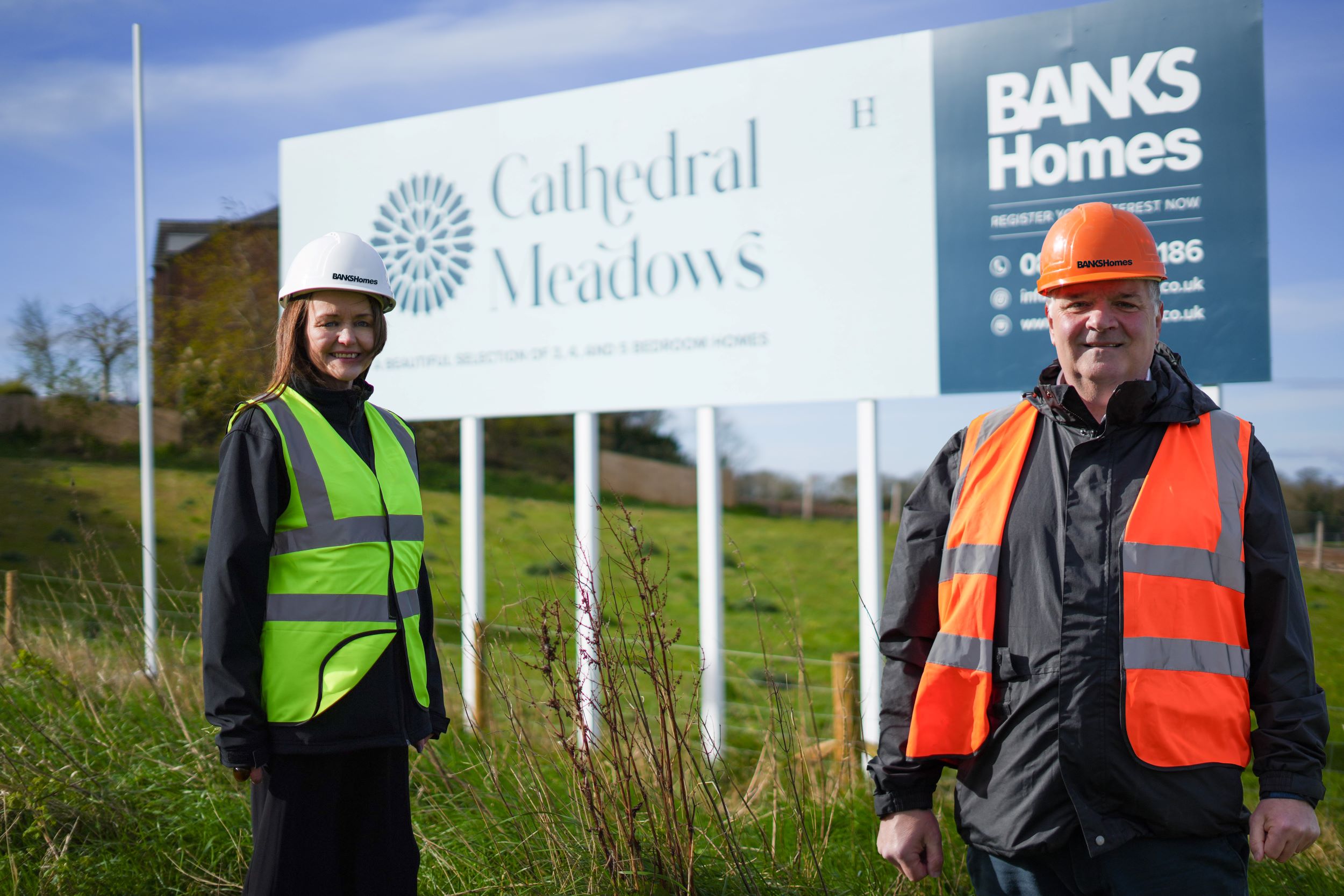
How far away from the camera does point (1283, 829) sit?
1.80 m

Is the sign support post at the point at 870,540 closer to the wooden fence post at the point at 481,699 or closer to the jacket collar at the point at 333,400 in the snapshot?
the wooden fence post at the point at 481,699

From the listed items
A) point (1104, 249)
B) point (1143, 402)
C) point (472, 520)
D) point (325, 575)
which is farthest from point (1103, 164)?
point (472, 520)

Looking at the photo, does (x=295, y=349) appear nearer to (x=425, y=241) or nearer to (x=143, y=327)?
(x=425, y=241)

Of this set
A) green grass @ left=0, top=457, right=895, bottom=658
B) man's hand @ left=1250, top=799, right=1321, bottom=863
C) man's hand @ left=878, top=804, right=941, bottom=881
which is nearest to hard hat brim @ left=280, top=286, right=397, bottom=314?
man's hand @ left=878, top=804, right=941, bottom=881

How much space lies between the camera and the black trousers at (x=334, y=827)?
2.31 meters

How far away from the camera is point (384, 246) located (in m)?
6.29

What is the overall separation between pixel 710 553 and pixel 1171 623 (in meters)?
3.43

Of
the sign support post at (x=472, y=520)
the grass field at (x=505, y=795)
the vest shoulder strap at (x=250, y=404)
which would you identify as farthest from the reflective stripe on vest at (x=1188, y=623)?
the sign support post at (x=472, y=520)

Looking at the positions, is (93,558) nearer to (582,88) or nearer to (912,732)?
(582,88)

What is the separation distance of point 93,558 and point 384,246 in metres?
2.50

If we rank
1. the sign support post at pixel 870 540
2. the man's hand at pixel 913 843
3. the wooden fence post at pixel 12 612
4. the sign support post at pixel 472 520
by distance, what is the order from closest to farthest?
1. the man's hand at pixel 913 843
2. the sign support post at pixel 870 540
3. the wooden fence post at pixel 12 612
4. the sign support post at pixel 472 520

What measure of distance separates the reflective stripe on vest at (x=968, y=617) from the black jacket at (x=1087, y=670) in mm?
29

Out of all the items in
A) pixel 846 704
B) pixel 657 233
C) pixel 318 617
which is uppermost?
pixel 657 233

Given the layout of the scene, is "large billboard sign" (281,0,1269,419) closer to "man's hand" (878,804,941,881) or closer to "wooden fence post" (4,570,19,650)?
"wooden fence post" (4,570,19,650)
